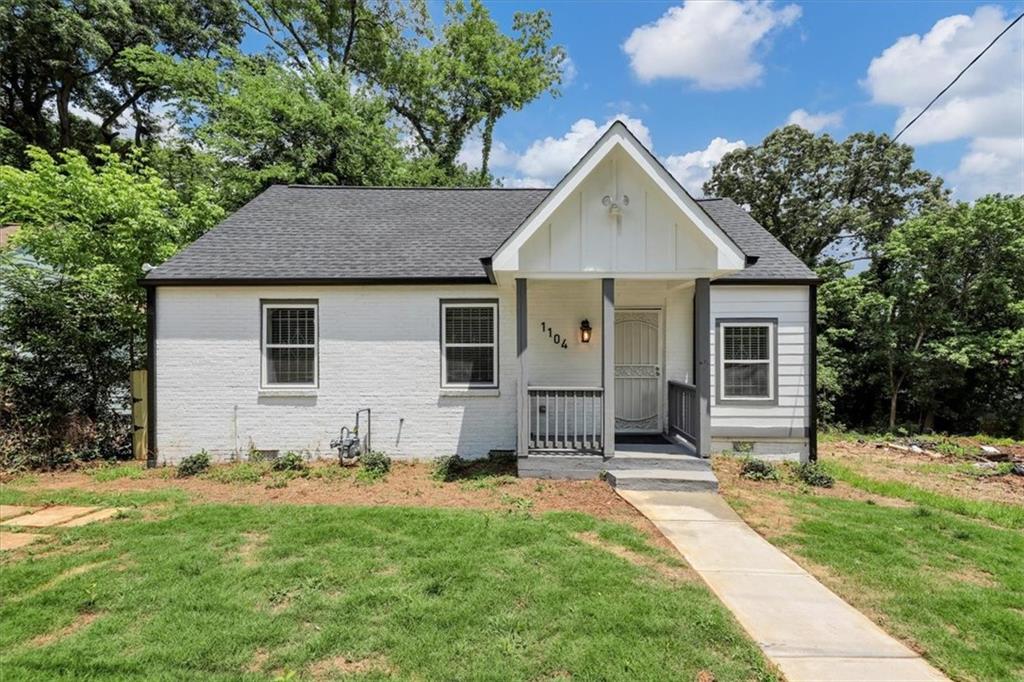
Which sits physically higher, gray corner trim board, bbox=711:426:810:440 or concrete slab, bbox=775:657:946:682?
gray corner trim board, bbox=711:426:810:440

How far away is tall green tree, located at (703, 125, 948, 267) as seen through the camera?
21469 millimetres

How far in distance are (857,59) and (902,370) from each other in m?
8.09

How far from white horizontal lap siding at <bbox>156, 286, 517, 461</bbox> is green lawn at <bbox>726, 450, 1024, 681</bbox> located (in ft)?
15.0

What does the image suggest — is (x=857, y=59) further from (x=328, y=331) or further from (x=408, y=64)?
(x=408, y=64)

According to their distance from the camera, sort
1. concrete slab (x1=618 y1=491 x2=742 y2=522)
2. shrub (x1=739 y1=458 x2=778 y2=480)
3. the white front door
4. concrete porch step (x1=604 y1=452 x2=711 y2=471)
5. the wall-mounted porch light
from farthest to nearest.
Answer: the white front door
the wall-mounted porch light
shrub (x1=739 y1=458 x2=778 y2=480)
concrete porch step (x1=604 y1=452 x2=711 y2=471)
concrete slab (x1=618 y1=491 x2=742 y2=522)

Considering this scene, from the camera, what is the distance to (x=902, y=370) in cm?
1309

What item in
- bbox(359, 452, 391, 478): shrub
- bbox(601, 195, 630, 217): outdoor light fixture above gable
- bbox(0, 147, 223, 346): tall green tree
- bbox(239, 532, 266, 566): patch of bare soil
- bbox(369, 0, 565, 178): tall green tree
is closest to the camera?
bbox(239, 532, 266, 566): patch of bare soil

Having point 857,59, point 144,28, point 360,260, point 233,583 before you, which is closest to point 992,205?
point 857,59

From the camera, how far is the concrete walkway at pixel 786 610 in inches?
117

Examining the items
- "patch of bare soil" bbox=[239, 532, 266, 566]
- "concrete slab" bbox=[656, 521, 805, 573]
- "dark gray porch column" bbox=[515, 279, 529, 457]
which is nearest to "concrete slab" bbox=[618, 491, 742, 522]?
"concrete slab" bbox=[656, 521, 805, 573]

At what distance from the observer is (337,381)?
27.9ft

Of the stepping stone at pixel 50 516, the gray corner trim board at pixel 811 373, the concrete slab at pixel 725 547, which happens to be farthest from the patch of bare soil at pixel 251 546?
the gray corner trim board at pixel 811 373

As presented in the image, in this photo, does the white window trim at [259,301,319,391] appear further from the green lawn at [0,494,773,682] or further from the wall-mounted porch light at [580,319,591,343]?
the wall-mounted porch light at [580,319,591,343]

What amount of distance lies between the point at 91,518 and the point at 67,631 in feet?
9.47
